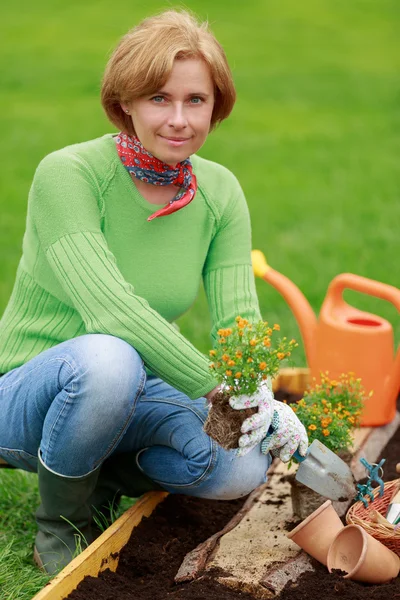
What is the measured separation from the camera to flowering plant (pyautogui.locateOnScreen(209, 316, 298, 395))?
72.4 inches

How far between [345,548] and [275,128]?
6472mm

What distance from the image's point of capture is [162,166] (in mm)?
2285

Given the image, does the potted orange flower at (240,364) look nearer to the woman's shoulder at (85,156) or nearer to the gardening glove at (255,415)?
the gardening glove at (255,415)

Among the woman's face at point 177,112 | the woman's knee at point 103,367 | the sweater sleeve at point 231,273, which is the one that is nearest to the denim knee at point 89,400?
the woman's knee at point 103,367

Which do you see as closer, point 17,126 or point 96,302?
point 96,302

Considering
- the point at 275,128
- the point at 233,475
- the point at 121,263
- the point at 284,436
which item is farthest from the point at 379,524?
the point at 275,128

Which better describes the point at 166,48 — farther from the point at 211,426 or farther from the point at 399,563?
the point at 399,563

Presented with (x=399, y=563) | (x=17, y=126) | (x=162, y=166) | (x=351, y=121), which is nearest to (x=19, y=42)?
(x=17, y=126)

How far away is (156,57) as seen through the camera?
2.10 meters

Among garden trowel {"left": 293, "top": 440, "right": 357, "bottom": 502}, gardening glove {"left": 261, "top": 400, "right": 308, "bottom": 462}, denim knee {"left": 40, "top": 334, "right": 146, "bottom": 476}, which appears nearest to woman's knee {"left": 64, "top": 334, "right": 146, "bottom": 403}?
denim knee {"left": 40, "top": 334, "right": 146, "bottom": 476}

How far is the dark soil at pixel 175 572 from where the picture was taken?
1.92 meters

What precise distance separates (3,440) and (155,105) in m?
0.88

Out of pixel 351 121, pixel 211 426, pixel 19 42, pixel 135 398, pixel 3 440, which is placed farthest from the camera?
pixel 19 42

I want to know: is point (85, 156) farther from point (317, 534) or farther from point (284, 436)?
point (317, 534)
